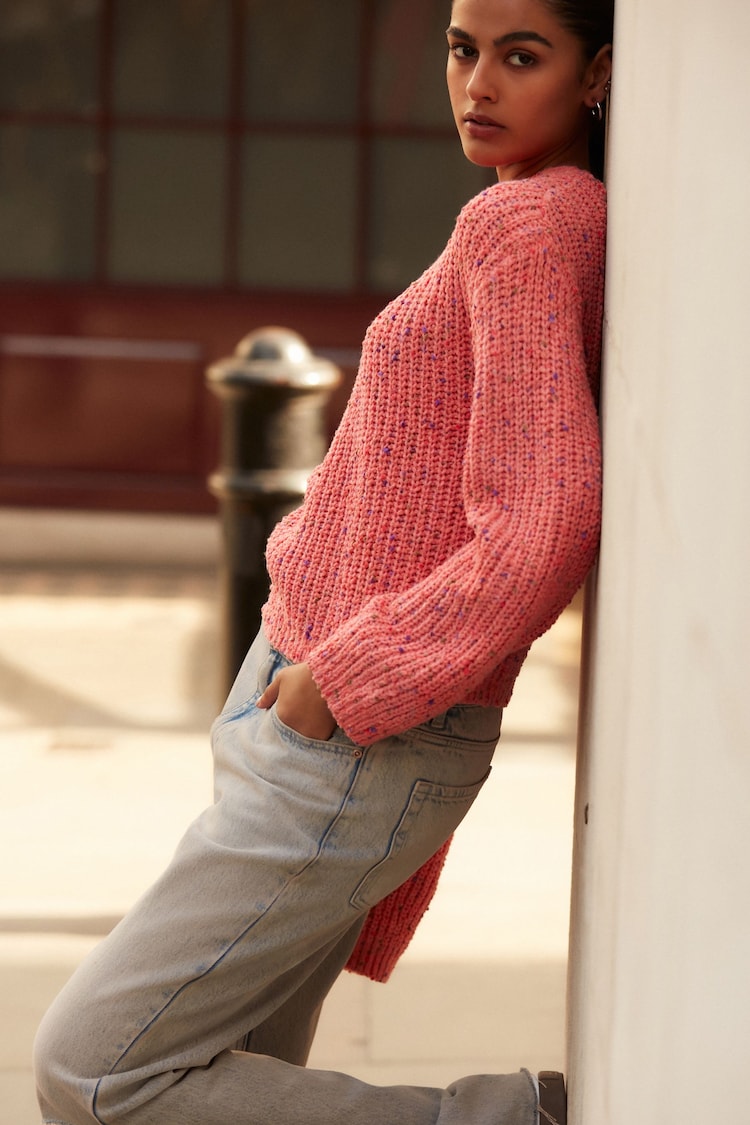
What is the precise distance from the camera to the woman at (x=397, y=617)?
1.41m

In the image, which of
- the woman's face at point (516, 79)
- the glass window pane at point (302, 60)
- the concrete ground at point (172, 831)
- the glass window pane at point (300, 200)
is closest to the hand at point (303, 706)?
Answer: the woman's face at point (516, 79)

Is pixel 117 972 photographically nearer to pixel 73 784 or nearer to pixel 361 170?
pixel 73 784

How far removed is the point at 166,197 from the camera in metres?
7.49

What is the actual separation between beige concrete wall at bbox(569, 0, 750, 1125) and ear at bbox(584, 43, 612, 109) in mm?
209

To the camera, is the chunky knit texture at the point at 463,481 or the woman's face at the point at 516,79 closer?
the chunky knit texture at the point at 463,481

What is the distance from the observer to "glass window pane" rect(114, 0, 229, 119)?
7348 mm

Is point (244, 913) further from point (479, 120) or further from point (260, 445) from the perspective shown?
point (260, 445)

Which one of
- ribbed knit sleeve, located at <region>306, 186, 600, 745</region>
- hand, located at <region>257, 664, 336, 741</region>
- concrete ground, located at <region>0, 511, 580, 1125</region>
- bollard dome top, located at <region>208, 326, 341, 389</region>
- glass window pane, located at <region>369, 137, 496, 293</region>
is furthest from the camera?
glass window pane, located at <region>369, 137, 496, 293</region>

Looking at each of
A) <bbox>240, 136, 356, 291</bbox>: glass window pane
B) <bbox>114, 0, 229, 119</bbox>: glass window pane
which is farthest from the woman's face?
<bbox>114, 0, 229, 119</bbox>: glass window pane

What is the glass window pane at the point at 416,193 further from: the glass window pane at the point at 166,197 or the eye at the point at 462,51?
the eye at the point at 462,51

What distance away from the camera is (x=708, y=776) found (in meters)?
0.87

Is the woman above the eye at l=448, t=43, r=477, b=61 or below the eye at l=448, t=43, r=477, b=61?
below

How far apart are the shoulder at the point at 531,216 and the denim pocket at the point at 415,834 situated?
56 cm

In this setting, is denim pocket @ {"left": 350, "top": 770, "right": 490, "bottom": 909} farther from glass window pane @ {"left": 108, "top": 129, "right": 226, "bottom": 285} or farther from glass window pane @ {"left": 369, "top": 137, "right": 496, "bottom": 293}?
glass window pane @ {"left": 108, "top": 129, "right": 226, "bottom": 285}
